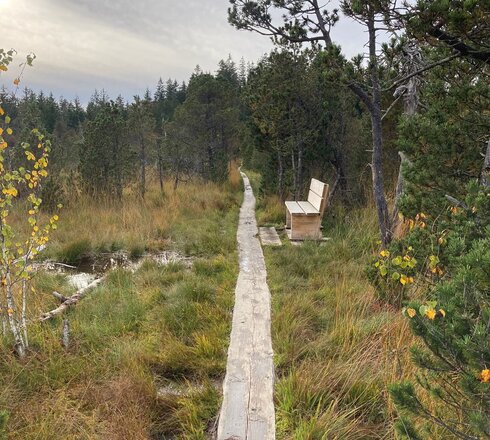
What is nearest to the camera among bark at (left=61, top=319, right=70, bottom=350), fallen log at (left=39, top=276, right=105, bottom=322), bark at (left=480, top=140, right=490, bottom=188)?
bark at (left=480, top=140, right=490, bottom=188)

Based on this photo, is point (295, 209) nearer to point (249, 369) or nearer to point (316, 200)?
point (316, 200)

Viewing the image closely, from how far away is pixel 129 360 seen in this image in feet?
8.78

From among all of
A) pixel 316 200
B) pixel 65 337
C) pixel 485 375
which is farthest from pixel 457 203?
pixel 316 200

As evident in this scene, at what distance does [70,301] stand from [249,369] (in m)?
2.15

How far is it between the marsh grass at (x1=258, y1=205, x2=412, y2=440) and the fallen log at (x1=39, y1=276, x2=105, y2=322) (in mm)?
2070

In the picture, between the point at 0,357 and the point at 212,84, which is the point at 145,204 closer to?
the point at 212,84

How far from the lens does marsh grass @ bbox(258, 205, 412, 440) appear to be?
2160mm

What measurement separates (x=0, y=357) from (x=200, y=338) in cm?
148

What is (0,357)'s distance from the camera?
2.76 metres

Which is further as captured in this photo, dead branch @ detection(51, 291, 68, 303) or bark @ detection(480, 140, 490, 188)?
dead branch @ detection(51, 291, 68, 303)

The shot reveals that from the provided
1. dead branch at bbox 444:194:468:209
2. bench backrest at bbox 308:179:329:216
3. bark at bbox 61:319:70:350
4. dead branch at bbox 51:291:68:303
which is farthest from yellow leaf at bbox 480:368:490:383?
bench backrest at bbox 308:179:329:216

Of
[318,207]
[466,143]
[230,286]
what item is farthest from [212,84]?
[466,143]

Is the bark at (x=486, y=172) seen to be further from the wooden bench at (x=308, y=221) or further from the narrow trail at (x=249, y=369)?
the wooden bench at (x=308, y=221)

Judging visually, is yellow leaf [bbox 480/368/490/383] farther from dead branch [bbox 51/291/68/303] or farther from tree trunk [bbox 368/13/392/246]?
dead branch [bbox 51/291/68/303]
